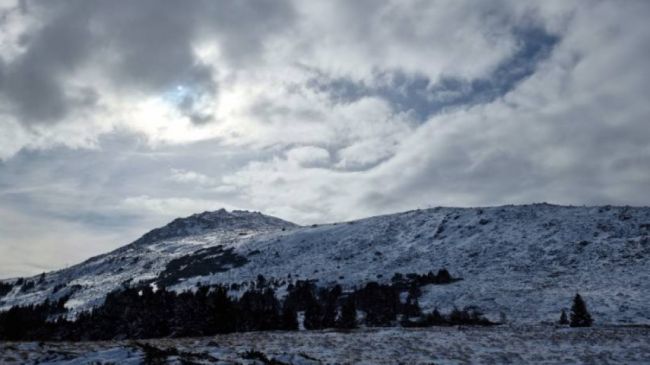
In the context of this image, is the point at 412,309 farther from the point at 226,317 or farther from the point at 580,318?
the point at 226,317

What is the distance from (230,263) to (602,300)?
122 m

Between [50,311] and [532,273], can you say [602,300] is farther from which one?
[50,311]

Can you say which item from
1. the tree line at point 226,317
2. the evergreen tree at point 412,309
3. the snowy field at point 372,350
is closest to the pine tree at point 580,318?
the tree line at point 226,317

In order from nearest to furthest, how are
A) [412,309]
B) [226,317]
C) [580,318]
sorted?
1. [580,318]
2. [226,317]
3. [412,309]

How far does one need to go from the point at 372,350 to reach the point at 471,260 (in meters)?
88.5

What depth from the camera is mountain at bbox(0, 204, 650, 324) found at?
232 ft

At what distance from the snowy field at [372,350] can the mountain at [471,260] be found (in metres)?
28.0

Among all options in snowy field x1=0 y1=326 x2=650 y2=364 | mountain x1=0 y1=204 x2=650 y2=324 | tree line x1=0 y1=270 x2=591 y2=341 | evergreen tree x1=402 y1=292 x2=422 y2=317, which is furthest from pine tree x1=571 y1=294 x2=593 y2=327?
evergreen tree x1=402 y1=292 x2=422 y2=317

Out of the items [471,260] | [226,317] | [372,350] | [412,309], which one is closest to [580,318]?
[372,350]

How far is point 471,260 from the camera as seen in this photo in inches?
4333

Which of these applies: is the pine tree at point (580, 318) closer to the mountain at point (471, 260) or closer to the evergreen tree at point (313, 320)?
the mountain at point (471, 260)

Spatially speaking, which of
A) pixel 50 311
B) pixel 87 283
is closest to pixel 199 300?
pixel 50 311

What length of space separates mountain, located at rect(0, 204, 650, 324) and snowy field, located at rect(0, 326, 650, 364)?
27989mm

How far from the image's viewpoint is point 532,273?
90.8m
